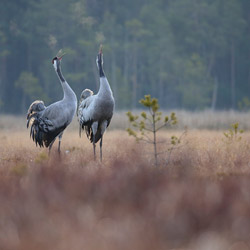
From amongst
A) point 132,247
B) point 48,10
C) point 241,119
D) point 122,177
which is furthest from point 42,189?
point 48,10

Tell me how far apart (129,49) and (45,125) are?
33.8m

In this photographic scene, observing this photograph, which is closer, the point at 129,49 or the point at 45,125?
the point at 45,125

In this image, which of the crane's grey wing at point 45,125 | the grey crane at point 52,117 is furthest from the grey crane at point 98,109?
the crane's grey wing at point 45,125

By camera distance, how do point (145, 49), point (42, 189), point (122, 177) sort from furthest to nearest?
point (145, 49) < point (122, 177) < point (42, 189)

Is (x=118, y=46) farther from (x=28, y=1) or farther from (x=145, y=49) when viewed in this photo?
(x=28, y=1)

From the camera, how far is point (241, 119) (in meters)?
19.5

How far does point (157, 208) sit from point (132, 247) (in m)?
0.86

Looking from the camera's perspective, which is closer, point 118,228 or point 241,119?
point 118,228

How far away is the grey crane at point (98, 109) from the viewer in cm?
820

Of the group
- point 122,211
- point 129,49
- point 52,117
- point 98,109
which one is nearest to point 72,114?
point 52,117

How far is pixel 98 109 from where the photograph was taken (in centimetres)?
827

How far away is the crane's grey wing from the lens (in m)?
8.68

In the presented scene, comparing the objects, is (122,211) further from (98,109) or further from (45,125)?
(45,125)

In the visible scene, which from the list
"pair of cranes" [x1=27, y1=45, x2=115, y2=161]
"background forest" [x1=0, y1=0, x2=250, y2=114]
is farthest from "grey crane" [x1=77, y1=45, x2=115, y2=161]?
"background forest" [x1=0, y1=0, x2=250, y2=114]
